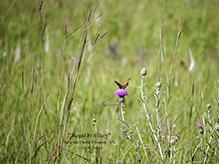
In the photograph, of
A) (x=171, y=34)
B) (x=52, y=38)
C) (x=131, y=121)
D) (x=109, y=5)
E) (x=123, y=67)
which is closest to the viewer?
(x=131, y=121)

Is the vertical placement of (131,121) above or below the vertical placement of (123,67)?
below

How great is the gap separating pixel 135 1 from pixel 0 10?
3.19m

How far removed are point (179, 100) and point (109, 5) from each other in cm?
352

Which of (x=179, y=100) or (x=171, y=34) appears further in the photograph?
(x=171, y=34)

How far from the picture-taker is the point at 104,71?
2.66 meters

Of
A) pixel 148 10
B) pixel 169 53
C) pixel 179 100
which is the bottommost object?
pixel 179 100

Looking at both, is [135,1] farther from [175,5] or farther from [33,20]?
[33,20]

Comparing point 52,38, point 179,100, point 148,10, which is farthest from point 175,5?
point 179,100

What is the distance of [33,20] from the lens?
3256 millimetres

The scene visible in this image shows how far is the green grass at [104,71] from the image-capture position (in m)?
1.38

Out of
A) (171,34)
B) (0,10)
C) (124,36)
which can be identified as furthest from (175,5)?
(0,10)

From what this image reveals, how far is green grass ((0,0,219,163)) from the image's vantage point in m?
1.38

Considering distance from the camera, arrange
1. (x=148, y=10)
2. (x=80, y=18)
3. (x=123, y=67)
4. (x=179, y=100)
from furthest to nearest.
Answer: (x=148, y=10)
(x=80, y=18)
(x=123, y=67)
(x=179, y=100)

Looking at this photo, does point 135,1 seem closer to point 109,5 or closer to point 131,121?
point 109,5
